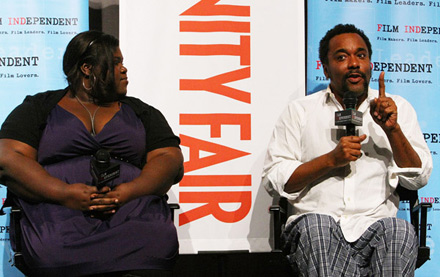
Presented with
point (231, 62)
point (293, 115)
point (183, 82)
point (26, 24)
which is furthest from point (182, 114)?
point (26, 24)

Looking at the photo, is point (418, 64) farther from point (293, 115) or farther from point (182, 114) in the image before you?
point (182, 114)

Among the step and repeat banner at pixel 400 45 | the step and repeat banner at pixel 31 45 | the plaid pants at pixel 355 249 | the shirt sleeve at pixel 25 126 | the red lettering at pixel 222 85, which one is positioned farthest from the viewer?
the step and repeat banner at pixel 400 45

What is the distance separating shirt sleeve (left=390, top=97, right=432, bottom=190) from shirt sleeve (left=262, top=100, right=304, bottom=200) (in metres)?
0.50

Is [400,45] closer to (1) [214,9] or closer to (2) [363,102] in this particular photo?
(2) [363,102]

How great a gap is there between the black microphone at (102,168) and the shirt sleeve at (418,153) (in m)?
1.39

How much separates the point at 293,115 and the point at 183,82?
867 millimetres

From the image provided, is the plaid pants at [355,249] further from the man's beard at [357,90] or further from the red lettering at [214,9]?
the red lettering at [214,9]

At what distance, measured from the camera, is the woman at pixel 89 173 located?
7.55ft

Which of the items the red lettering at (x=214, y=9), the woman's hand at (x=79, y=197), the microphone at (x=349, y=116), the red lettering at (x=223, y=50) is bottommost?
the woman's hand at (x=79, y=197)

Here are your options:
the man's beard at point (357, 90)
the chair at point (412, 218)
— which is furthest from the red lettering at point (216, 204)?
the man's beard at point (357, 90)

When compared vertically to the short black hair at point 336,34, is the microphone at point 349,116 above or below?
below

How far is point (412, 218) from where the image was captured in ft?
9.36

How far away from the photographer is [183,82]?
11.7 feet

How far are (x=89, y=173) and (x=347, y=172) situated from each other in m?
1.29
